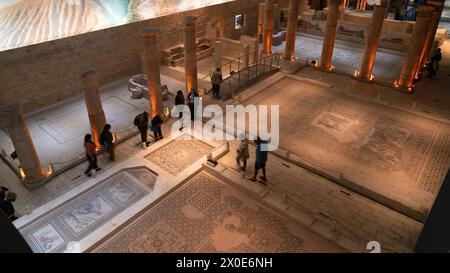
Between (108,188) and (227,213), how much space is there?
126 inches

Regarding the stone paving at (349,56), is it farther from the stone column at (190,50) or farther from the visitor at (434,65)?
the stone column at (190,50)

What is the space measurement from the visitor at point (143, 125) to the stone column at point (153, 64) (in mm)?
1246

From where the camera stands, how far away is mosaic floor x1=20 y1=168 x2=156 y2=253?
6.97m

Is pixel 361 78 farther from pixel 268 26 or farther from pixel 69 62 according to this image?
pixel 69 62

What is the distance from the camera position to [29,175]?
8.23 meters

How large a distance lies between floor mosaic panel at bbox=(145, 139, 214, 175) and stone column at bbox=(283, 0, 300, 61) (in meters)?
8.79

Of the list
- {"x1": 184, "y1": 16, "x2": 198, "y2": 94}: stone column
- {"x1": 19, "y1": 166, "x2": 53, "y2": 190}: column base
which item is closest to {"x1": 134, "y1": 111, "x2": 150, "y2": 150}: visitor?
{"x1": 19, "y1": 166, "x2": 53, "y2": 190}: column base

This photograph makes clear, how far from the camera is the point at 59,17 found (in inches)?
471

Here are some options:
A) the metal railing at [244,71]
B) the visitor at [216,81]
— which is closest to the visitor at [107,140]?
the visitor at [216,81]

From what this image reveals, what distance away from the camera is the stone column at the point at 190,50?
1091 centimetres

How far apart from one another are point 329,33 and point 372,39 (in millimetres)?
1908

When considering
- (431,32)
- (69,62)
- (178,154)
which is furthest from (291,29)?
(69,62)

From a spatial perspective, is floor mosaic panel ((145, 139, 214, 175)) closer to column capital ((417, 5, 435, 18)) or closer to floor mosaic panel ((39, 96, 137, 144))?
floor mosaic panel ((39, 96, 137, 144))
